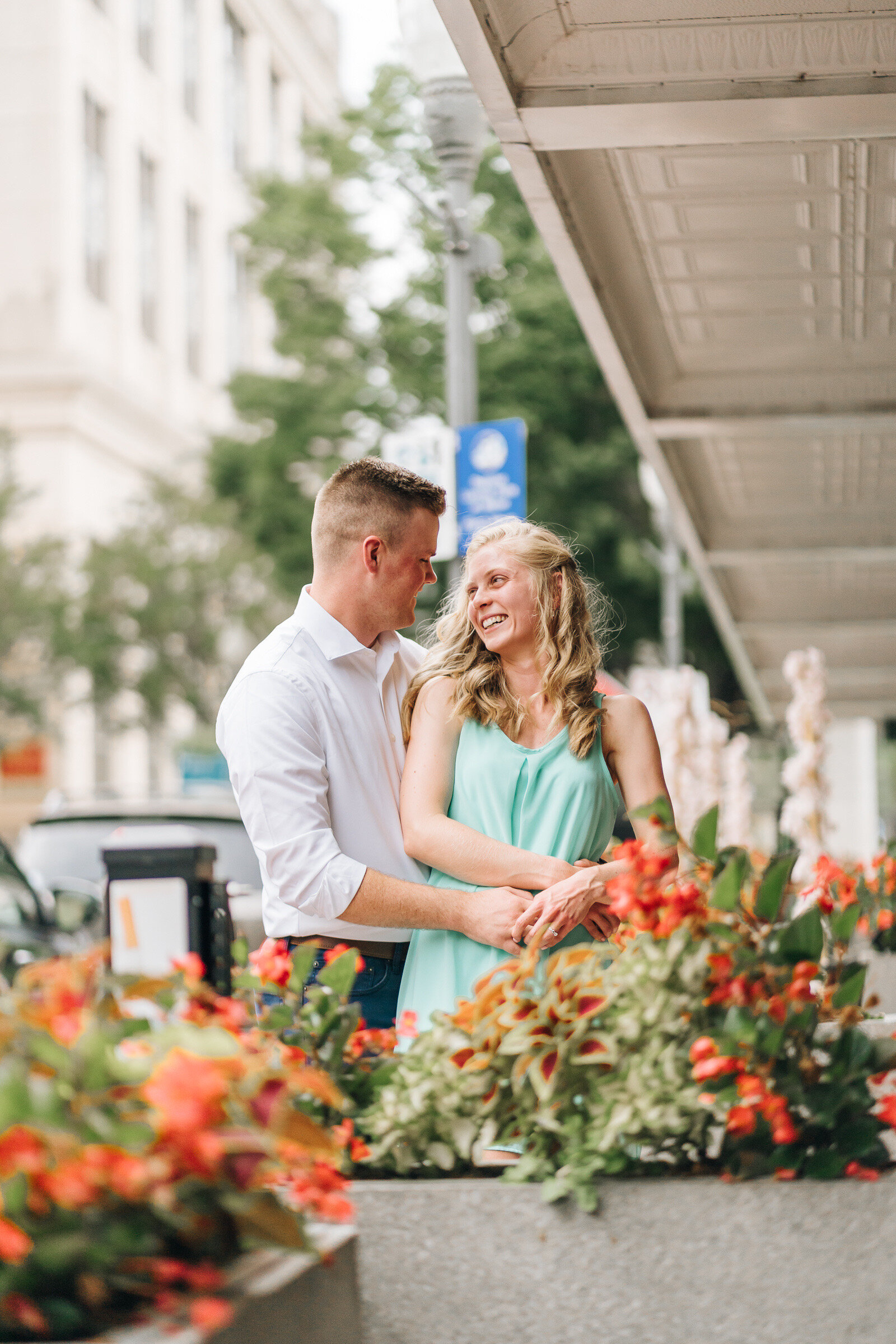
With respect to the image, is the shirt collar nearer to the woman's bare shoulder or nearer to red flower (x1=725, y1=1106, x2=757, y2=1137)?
the woman's bare shoulder

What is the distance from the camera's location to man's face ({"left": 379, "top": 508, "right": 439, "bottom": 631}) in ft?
12.5

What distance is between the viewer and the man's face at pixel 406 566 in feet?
12.5

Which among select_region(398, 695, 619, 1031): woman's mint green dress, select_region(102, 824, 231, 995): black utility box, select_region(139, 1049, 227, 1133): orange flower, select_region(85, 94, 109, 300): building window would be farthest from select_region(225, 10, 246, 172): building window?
select_region(139, 1049, 227, 1133): orange flower

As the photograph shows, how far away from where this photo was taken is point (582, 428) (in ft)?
85.0

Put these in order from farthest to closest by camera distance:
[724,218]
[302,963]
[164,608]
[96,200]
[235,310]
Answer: [235,310] → [96,200] → [164,608] → [724,218] → [302,963]

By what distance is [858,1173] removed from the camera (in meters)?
2.37

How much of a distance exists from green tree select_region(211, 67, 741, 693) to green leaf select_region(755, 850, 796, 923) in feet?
68.4

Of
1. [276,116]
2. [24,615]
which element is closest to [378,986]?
[24,615]

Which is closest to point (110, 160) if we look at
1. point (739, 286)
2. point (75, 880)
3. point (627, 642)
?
point (627, 642)

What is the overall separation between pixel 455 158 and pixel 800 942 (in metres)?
8.07

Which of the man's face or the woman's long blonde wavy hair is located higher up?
the man's face

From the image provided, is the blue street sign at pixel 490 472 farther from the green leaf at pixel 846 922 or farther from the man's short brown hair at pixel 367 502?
the green leaf at pixel 846 922

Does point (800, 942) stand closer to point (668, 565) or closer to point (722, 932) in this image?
point (722, 932)

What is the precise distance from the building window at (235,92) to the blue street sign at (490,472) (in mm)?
47025
